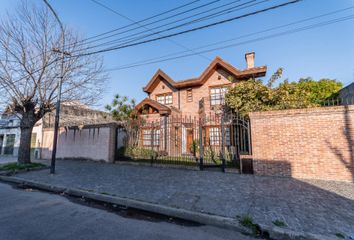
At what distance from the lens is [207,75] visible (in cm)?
1548

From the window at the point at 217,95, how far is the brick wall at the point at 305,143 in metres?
6.60

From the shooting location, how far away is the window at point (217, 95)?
47.5 ft

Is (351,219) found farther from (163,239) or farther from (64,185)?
(64,185)

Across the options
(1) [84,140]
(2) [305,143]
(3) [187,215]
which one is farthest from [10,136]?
(2) [305,143]

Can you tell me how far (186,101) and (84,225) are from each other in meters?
13.6

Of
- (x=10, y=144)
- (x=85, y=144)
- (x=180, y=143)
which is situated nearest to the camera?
(x=85, y=144)

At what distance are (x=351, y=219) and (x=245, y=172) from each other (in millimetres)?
4282

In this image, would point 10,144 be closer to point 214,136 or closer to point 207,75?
point 214,136

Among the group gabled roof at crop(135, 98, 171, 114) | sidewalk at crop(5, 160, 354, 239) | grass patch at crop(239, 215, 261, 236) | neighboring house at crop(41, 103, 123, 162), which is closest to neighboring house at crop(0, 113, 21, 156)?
neighboring house at crop(41, 103, 123, 162)

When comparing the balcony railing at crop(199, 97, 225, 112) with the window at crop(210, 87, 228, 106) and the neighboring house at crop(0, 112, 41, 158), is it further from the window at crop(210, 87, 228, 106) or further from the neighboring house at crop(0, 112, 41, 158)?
the neighboring house at crop(0, 112, 41, 158)

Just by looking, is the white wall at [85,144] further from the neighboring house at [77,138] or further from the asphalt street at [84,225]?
the asphalt street at [84,225]

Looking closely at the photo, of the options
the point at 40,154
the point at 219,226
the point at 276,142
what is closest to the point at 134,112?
the point at 40,154

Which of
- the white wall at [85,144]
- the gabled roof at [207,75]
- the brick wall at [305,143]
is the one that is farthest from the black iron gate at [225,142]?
the white wall at [85,144]

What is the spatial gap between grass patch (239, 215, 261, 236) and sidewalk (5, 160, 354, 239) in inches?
4.9
